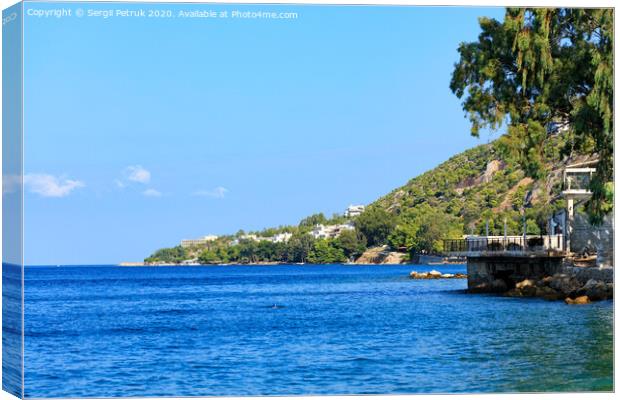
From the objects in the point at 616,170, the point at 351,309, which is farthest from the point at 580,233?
the point at 616,170

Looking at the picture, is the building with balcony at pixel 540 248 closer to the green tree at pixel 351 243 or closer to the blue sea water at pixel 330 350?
the blue sea water at pixel 330 350

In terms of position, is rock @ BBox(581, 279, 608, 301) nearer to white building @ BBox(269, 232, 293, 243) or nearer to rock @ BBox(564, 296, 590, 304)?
rock @ BBox(564, 296, 590, 304)

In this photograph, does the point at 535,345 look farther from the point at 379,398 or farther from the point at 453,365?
the point at 379,398

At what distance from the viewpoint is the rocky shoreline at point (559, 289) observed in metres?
27.0

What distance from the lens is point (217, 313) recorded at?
112 ft

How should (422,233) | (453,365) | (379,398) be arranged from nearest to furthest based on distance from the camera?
(379,398) → (453,365) → (422,233)

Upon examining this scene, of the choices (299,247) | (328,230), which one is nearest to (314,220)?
(328,230)

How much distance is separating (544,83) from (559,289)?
1151cm

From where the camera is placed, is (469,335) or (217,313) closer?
(469,335)

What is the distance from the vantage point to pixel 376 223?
2788 inches

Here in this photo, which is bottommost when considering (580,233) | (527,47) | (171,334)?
(171,334)

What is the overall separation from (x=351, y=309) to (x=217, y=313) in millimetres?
4359

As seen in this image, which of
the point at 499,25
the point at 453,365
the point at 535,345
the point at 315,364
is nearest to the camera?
the point at 453,365

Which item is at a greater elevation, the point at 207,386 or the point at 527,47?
the point at 527,47
